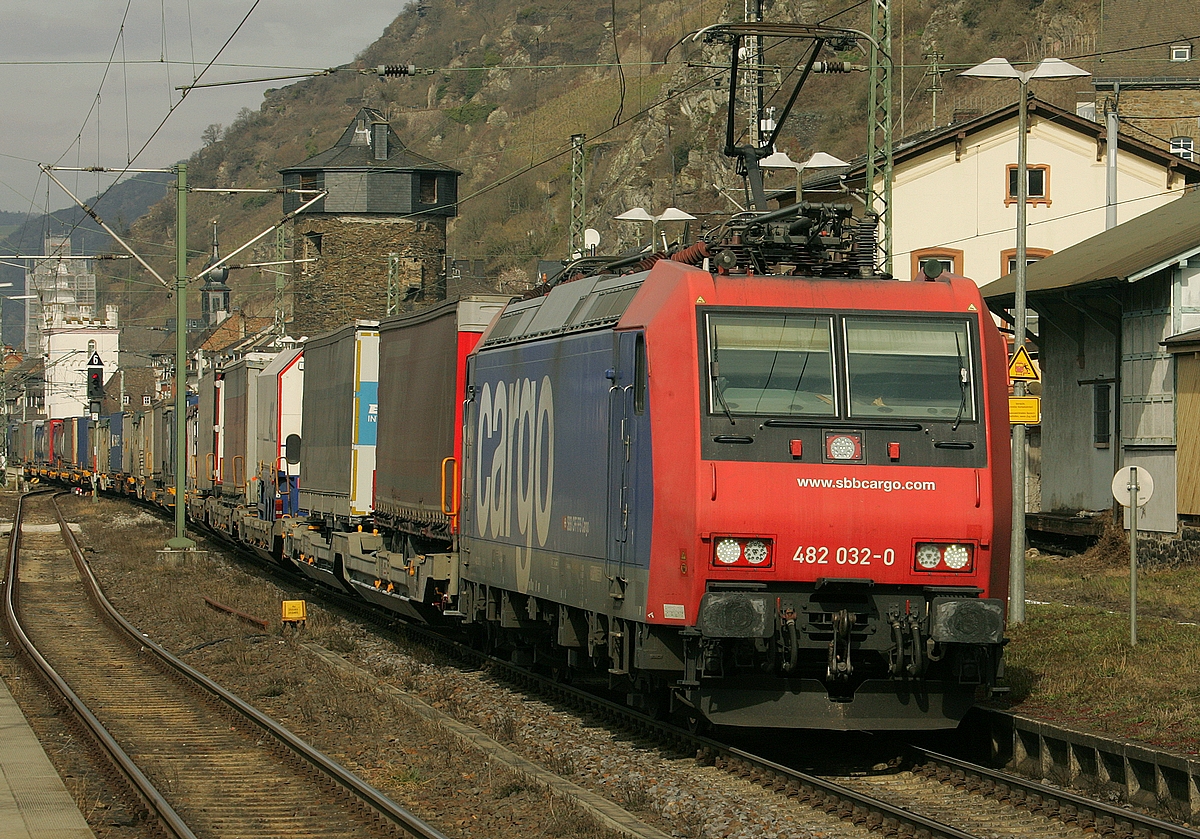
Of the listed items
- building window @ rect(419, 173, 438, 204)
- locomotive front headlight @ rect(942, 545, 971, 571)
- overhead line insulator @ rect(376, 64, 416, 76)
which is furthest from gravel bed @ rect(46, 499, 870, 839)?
building window @ rect(419, 173, 438, 204)

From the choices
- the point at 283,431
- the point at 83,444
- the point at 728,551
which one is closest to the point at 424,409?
the point at 728,551

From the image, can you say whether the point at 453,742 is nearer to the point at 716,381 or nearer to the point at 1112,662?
the point at 716,381

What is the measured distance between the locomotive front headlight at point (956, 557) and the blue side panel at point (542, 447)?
8.36ft

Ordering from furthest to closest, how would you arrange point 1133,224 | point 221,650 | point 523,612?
point 1133,224 → point 221,650 → point 523,612

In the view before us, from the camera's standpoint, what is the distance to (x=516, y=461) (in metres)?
14.4

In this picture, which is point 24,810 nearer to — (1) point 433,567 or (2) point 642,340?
(2) point 642,340

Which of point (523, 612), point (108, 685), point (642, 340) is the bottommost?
point (108, 685)

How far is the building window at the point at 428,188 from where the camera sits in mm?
81812

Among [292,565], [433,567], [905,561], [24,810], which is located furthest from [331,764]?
[292,565]

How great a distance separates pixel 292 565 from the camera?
30.7 metres

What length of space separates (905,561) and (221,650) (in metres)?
11.0

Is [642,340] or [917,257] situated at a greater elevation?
[917,257]

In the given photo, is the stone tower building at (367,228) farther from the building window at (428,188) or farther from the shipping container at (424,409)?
the shipping container at (424,409)

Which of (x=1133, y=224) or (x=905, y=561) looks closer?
(x=905, y=561)
